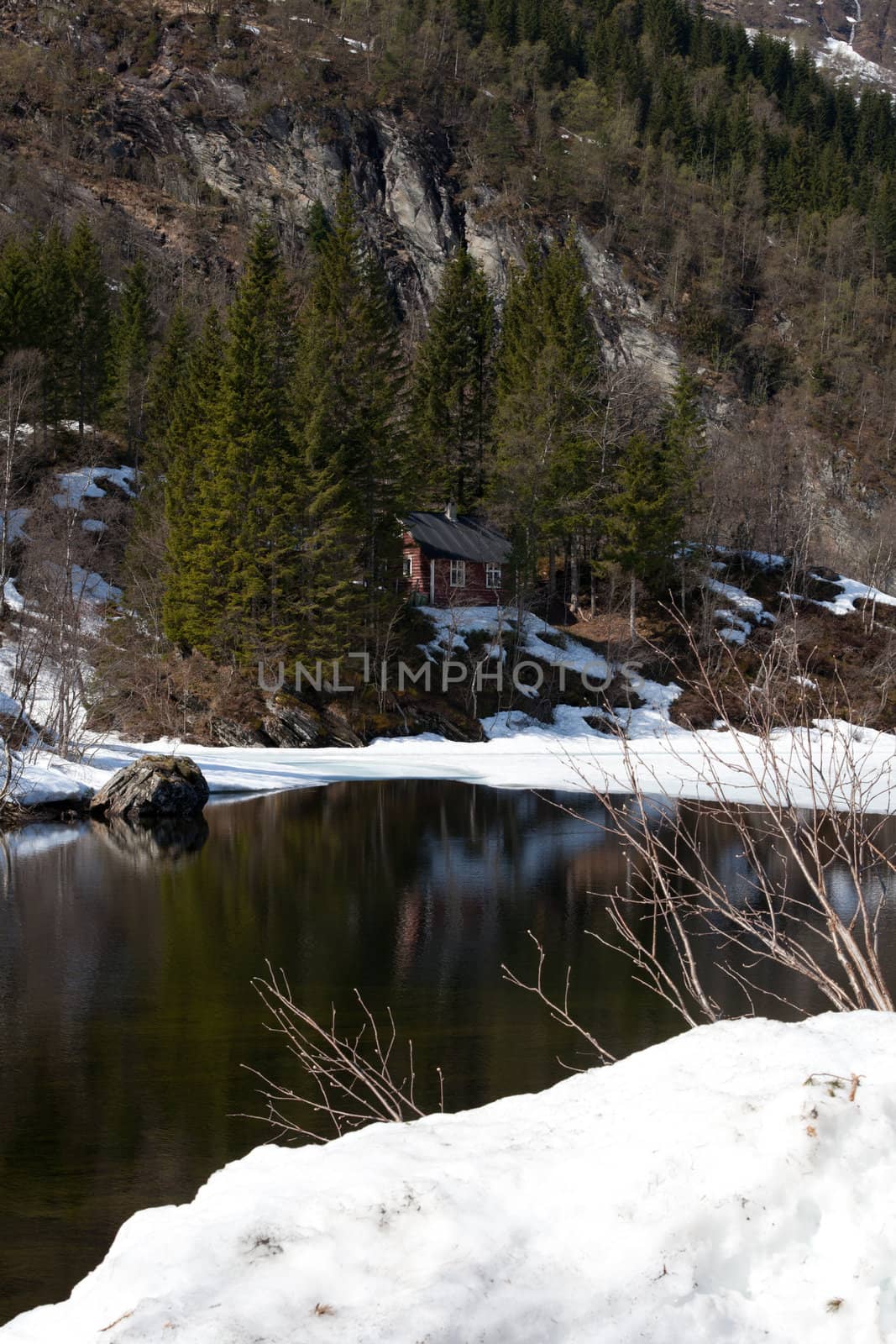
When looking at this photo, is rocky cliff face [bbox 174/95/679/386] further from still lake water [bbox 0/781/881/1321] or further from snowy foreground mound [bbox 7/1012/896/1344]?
snowy foreground mound [bbox 7/1012/896/1344]

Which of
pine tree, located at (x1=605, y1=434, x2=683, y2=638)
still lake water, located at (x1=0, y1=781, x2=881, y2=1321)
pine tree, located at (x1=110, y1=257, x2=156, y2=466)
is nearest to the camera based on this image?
still lake water, located at (x1=0, y1=781, x2=881, y2=1321)

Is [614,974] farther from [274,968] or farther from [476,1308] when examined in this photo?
[476,1308]

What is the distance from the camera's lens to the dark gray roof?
47.2 m

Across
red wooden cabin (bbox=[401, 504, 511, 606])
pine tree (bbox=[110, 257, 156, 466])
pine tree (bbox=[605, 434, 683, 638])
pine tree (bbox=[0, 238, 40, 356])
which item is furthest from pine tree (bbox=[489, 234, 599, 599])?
pine tree (bbox=[0, 238, 40, 356])

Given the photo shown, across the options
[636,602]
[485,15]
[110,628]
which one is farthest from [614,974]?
[485,15]

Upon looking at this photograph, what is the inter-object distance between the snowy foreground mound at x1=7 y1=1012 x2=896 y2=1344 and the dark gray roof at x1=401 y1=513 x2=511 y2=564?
4239cm

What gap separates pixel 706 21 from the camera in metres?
122

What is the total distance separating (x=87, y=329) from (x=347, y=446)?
60.9ft

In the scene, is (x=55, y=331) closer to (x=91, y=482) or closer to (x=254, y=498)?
(x=91, y=482)

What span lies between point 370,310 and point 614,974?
4013cm

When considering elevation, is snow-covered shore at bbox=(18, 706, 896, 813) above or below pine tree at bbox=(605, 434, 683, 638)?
below

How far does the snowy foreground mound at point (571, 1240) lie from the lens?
2.95 m

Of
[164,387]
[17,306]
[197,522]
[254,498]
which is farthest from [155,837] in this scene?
[17,306]

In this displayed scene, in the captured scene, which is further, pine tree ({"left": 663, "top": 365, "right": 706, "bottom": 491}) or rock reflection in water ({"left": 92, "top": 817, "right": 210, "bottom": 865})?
pine tree ({"left": 663, "top": 365, "right": 706, "bottom": 491})
